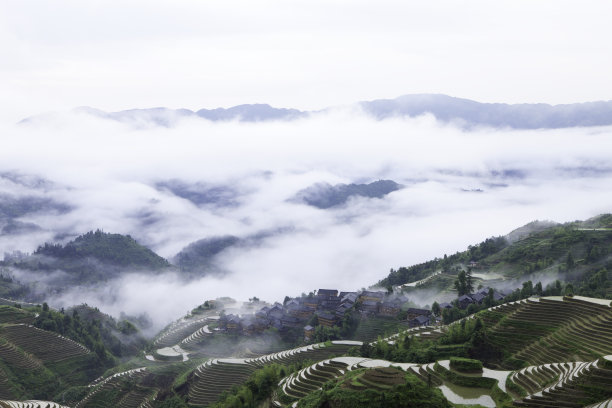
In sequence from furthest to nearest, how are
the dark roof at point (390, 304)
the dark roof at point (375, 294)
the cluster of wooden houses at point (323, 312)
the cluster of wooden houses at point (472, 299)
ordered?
1. the dark roof at point (375, 294)
2. the cluster of wooden houses at point (323, 312)
3. the dark roof at point (390, 304)
4. the cluster of wooden houses at point (472, 299)

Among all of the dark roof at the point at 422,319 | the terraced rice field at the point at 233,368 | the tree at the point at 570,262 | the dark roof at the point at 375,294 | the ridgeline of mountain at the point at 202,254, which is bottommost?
the ridgeline of mountain at the point at 202,254

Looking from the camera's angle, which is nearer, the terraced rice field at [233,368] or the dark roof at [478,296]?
the terraced rice field at [233,368]

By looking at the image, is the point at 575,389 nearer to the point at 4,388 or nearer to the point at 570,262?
the point at 570,262

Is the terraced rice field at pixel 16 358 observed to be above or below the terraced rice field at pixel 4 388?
above

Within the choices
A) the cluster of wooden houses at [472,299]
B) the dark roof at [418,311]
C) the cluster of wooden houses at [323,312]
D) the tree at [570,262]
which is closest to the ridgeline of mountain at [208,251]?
the cluster of wooden houses at [323,312]

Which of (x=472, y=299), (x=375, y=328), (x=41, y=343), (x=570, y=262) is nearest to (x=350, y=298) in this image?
(x=375, y=328)

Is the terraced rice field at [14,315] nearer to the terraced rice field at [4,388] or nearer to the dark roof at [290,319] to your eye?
the terraced rice field at [4,388]

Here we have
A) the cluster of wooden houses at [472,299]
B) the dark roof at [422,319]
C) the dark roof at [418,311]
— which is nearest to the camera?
the dark roof at [422,319]
